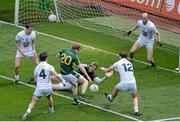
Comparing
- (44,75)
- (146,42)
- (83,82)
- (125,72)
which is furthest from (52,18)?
(44,75)

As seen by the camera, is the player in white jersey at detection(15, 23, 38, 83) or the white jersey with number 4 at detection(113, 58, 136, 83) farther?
the player in white jersey at detection(15, 23, 38, 83)

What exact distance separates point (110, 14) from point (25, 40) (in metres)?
10.0

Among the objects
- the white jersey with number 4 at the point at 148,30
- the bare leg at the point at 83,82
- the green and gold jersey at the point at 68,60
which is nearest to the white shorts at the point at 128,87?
the bare leg at the point at 83,82

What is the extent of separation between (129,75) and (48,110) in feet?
8.39

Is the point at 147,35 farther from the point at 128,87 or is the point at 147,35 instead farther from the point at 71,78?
the point at 128,87

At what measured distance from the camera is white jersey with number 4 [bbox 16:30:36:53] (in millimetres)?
22766

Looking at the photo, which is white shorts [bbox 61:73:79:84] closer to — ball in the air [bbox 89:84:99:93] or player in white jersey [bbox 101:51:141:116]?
ball in the air [bbox 89:84:99:93]

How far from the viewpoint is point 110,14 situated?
32.2 m

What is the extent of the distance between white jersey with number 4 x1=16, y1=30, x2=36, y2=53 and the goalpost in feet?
23.5

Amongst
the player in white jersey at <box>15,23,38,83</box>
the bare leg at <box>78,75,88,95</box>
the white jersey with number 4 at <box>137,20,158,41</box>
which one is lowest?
the bare leg at <box>78,75,88,95</box>

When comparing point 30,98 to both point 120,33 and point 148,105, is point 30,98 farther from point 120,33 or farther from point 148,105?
point 120,33

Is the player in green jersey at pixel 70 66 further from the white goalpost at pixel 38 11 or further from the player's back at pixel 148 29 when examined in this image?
the white goalpost at pixel 38 11

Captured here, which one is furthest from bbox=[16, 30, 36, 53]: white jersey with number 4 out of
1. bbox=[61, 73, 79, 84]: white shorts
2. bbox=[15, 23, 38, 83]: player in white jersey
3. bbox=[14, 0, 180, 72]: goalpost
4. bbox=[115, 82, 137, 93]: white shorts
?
bbox=[14, 0, 180, 72]: goalpost

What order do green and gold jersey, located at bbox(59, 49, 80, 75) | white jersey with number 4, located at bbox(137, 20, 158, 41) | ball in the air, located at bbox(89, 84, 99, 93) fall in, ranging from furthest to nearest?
white jersey with number 4, located at bbox(137, 20, 158, 41), ball in the air, located at bbox(89, 84, 99, 93), green and gold jersey, located at bbox(59, 49, 80, 75)
